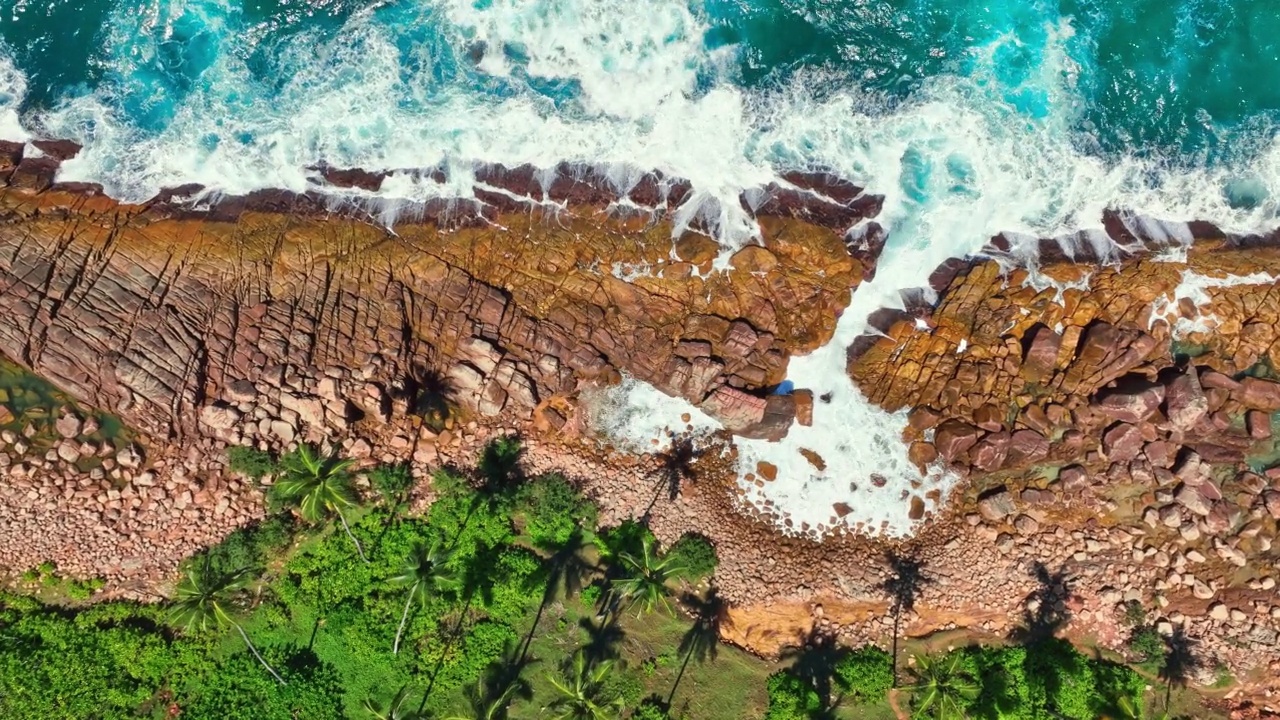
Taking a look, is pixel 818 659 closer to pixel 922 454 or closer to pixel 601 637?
pixel 601 637

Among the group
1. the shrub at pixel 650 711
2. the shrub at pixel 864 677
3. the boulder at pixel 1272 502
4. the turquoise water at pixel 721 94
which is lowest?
the shrub at pixel 864 677

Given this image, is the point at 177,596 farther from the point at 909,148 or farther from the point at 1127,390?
the point at 1127,390

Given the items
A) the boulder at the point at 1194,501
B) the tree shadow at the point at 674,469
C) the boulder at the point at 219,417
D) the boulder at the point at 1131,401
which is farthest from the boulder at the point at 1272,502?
the boulder at the point at 219,417

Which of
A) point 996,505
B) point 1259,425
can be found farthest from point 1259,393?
point 996,505

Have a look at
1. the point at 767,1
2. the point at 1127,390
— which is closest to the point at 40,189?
the point at 767,1

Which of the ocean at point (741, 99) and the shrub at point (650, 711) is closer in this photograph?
the shrub at point (650, 711)

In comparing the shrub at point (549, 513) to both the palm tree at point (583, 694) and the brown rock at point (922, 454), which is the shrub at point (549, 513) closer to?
the palm tree at point (583, 694)

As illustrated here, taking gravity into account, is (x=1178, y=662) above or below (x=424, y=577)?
below
